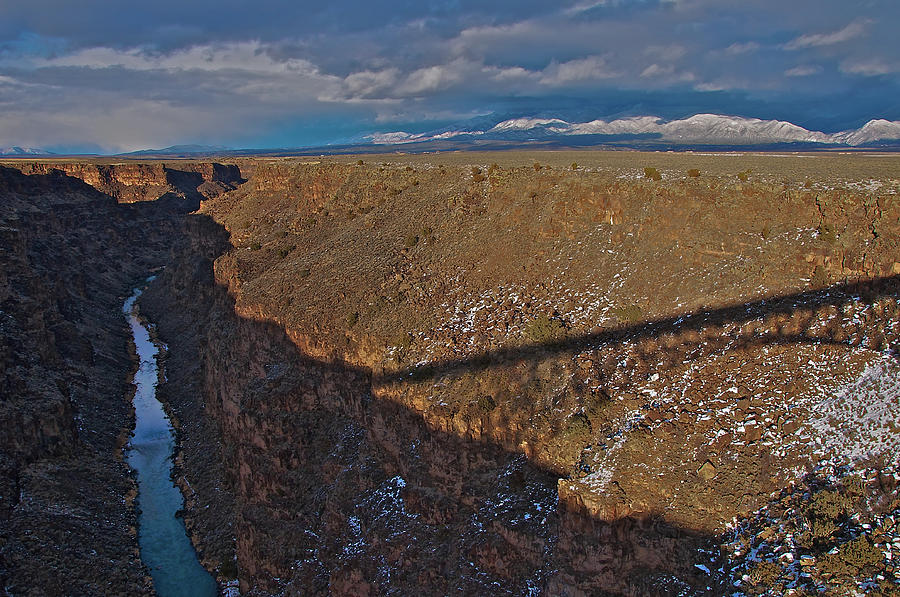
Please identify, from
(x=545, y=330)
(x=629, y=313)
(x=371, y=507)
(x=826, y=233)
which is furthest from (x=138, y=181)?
(x=826, y=233)

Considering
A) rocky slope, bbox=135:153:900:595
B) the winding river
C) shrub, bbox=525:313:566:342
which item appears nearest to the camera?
rocky slope, bbox=135:153:900:595

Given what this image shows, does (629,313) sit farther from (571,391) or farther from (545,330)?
(571,391)

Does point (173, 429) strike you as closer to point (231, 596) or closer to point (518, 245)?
point (231, 596)

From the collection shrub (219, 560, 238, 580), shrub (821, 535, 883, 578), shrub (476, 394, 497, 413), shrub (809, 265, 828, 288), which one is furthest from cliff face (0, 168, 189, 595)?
shrub (809, 265, 828, 288)

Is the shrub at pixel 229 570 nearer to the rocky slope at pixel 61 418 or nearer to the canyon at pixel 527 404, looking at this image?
the canyon at pixel 527 404

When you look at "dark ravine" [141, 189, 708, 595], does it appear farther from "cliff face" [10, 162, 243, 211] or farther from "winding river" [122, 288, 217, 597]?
"cliff face" [10, 162, 243, 211]

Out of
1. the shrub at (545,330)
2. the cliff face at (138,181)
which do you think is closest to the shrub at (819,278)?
the shrub at (545,330)

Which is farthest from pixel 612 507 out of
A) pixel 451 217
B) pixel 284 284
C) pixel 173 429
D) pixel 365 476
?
pixel 173 429
